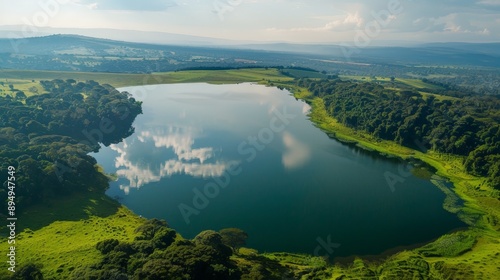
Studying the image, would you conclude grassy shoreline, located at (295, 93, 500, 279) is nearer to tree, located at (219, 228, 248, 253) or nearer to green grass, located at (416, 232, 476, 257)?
green grass, located at (416, 232, 476, 257)

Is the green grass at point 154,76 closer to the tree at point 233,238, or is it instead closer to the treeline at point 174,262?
the treeline at point 174,262

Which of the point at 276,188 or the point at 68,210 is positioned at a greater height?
the point at 276,188

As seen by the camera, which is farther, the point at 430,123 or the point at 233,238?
the point at 430,123

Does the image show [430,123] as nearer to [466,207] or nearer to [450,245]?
[466,207]

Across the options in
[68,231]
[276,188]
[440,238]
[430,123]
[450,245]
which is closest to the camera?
[450,245]

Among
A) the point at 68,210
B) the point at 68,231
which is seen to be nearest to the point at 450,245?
the point at 68,231

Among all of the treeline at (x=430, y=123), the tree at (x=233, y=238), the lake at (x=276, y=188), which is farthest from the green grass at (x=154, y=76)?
the tree at (x=233, y=238)
